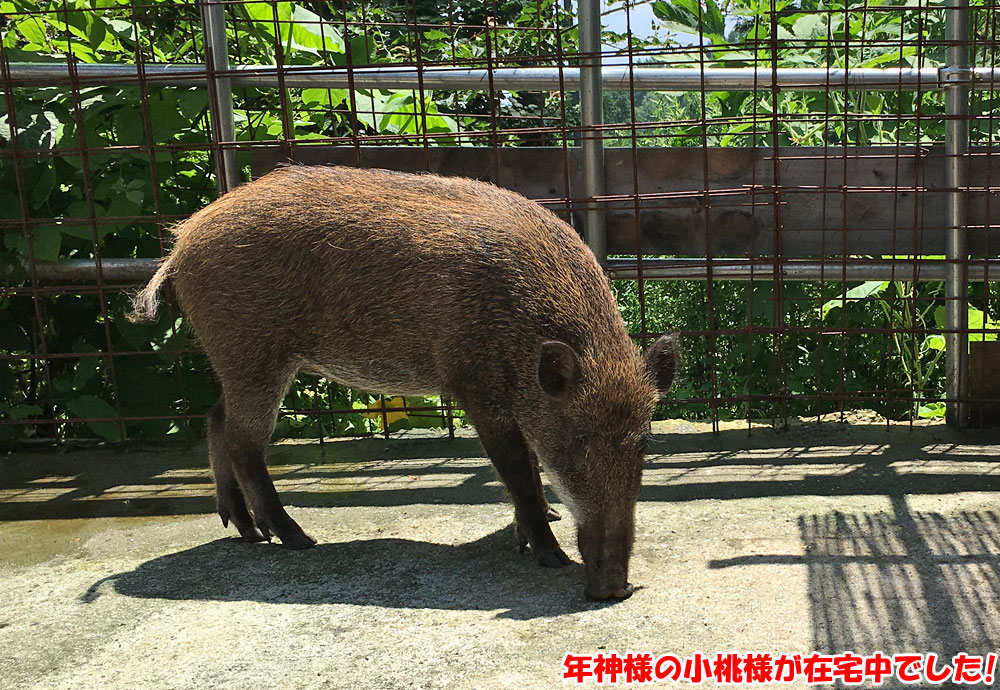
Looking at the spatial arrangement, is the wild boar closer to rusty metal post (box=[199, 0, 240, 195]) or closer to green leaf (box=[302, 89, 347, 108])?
rusty metal post (box=[199, 0, 240, 195])

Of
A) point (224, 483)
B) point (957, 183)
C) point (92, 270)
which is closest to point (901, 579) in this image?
point (957, 183)

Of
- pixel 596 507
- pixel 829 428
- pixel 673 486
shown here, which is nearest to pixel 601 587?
pixel 596 507

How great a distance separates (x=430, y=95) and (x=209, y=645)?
4.57 metres

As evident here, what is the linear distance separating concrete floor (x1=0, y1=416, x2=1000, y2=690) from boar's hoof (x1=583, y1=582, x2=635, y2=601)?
0.03 metres

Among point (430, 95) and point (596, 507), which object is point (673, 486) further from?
point (430, 95)

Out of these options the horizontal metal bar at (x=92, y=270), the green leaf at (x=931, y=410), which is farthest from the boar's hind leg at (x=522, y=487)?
the green leaf at (x=931, y=410)

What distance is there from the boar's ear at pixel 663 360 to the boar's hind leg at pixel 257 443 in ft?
4.82

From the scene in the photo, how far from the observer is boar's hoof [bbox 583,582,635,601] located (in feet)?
11.2

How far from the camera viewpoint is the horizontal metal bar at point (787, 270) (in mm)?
4898

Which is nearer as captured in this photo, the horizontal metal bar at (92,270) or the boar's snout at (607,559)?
the boar's snout at (607,559)

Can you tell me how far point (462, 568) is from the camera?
3807 mm

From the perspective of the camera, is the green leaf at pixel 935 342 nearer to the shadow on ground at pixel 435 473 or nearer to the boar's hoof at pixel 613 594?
the shadow on ground at pixel 435 473

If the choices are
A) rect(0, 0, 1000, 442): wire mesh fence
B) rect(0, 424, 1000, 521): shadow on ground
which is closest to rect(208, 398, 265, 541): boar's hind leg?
rect(0, 424, 1000, 521): shadow on ground

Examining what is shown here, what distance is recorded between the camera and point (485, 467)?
16.5 ft
